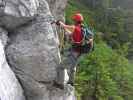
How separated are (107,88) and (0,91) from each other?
61.3 ft

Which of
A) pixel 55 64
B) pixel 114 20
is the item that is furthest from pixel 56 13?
pixel 114 20

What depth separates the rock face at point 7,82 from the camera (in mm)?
12509

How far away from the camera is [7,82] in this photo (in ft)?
42.8

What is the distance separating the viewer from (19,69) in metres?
14.4

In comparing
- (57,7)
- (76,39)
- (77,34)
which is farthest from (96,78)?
(77,34)

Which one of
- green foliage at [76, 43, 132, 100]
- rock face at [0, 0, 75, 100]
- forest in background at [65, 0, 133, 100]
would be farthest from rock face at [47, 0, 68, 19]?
green foliage at [76, 43, 132, 100]

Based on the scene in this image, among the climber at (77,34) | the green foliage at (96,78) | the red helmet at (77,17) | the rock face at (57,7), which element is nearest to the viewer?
the red helmet at (77,17)

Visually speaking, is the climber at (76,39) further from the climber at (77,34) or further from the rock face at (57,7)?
the rock face at (57,7)

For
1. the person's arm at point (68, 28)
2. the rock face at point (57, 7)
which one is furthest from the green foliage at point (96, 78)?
the person's arm at point (68, 28)

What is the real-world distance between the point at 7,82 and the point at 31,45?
74.6 inches

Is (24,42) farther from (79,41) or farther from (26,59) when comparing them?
(79,41)

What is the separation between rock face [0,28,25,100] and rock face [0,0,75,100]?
1.25 feet

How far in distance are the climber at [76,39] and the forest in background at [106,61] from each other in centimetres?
285

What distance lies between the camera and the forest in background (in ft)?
97.1
